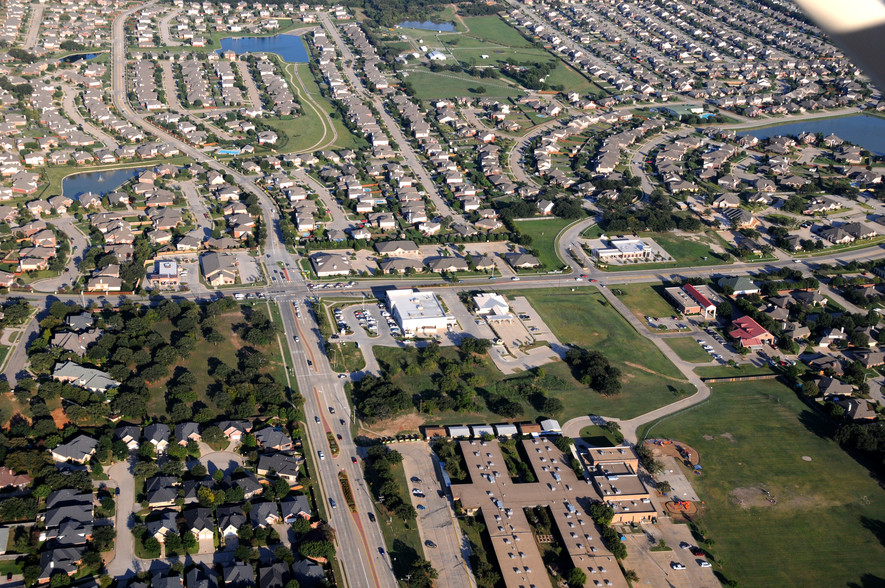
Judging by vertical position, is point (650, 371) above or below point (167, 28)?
above

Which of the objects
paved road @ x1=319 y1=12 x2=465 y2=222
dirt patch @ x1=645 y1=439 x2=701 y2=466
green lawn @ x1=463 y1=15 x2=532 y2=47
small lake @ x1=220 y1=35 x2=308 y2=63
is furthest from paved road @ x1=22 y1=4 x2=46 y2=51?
dirt patch @ x1=645 y1=439 x2=701 y2=466

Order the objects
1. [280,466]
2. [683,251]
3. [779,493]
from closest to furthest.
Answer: [280,466] < [779,493] < [683,251]

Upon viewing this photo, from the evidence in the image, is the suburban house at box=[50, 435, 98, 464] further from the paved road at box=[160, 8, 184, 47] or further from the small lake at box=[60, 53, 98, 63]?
the paved road at box=[160, 8, 184, 47]

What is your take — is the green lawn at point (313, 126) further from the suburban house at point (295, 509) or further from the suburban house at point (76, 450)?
the suburban house at point (295, 509)

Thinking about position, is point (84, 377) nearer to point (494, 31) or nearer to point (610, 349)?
point (610, 349)

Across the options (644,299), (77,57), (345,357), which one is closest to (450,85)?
(77,57)

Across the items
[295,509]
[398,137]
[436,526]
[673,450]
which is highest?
[673,450]
